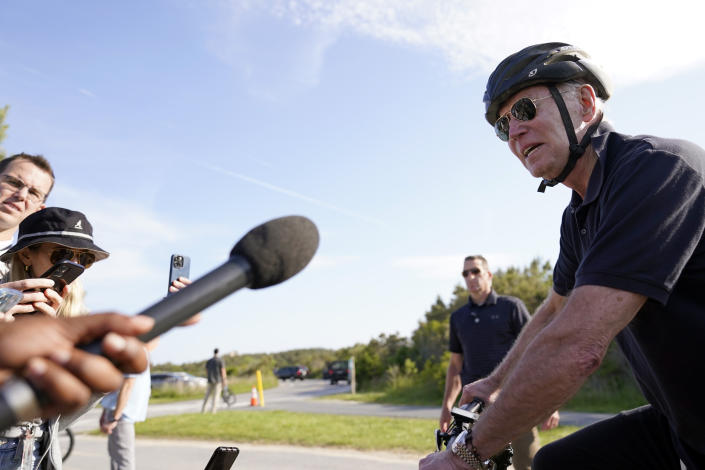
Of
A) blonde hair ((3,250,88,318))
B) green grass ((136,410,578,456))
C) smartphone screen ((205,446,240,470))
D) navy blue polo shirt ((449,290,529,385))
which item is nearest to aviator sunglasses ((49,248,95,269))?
blonde hair ((3,250,88,318))

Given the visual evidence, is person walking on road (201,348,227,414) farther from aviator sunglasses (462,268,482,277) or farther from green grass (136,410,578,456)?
aviator sunglasses (462,268,482,277)

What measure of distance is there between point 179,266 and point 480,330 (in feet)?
16.3

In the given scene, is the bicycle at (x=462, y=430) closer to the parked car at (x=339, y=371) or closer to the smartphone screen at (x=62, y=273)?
the smartphone screen at (x=62, y=273)

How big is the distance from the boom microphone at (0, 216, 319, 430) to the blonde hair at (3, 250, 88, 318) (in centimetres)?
224

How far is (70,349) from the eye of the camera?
83 centimetres

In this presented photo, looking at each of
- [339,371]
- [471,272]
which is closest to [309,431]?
[471,272]

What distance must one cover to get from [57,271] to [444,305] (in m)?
28.2

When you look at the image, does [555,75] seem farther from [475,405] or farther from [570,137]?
[475,405]

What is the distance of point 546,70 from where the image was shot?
9.53 ft

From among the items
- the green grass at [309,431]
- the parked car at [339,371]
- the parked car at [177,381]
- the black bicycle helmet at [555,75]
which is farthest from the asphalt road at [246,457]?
the parked car at [339,371]

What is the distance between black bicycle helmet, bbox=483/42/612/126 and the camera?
2912 mm

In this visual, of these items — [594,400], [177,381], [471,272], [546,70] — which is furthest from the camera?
[177,381]

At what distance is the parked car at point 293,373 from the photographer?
59575 millimetres

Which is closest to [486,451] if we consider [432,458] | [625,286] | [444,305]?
[432,458]
